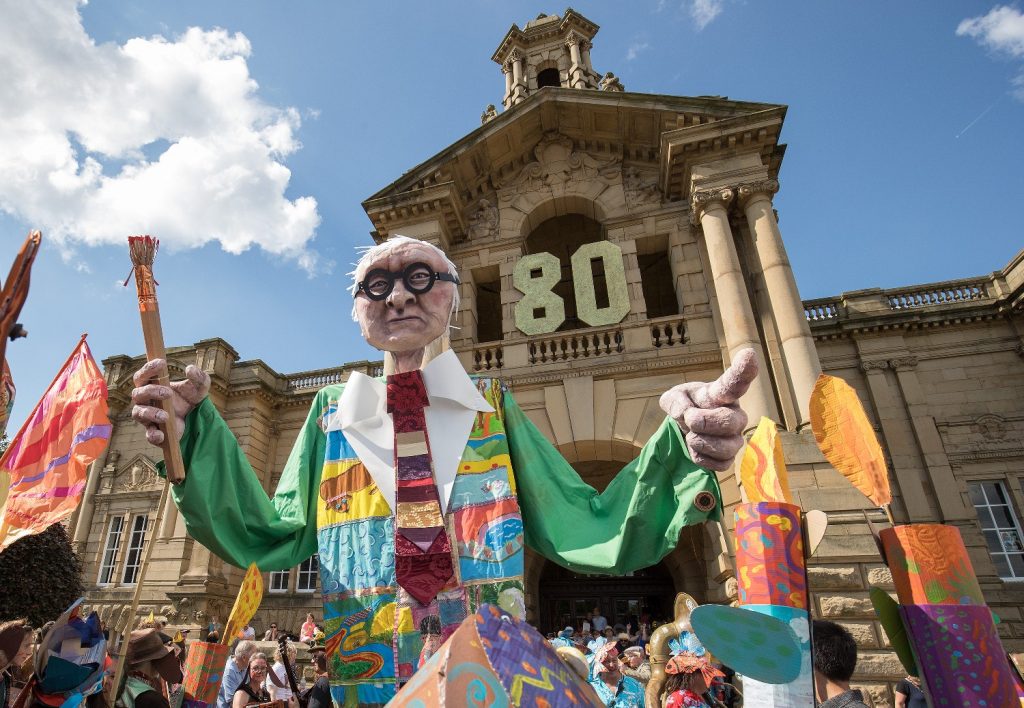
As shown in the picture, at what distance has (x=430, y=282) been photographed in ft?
8.88

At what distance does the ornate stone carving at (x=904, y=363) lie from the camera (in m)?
12.1

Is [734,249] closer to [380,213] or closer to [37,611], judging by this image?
[380,213]

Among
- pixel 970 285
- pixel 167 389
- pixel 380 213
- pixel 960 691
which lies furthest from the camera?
pixel 970 285

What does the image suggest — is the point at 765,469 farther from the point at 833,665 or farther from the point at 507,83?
the point at 507,83

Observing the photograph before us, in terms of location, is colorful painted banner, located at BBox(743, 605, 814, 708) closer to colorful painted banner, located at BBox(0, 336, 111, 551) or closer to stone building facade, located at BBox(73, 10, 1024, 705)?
colorful painted banner, located at BBox(0, 336, 111, 551)

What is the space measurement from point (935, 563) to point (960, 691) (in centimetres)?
31

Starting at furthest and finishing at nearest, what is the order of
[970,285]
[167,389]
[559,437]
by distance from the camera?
[970,285], [559,437], [167,389]

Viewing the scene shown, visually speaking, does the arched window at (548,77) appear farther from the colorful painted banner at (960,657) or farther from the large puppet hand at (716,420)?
the colorful painted banner at (960,657)

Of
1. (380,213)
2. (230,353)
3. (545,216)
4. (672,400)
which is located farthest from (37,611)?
(672,400)

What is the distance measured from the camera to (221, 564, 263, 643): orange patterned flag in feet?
9.61

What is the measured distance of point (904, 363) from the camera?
12.1m

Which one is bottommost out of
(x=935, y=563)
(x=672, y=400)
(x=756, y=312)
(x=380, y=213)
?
(x=935, y=563)

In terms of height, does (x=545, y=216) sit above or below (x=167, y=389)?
above

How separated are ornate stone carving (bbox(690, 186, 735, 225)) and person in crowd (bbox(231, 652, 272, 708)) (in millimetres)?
8882
